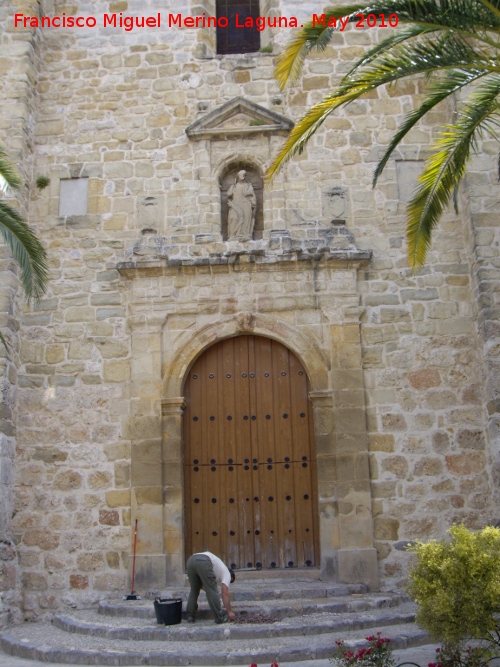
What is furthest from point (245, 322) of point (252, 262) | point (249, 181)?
point (249, 181)

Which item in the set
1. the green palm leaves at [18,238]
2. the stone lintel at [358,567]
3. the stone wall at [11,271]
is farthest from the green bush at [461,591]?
the stone wall at [11,271]

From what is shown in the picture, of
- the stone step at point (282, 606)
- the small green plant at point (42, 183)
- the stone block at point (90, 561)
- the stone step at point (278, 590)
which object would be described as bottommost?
the stone step at point (282, 606)

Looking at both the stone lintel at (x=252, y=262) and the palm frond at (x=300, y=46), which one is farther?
the stone lintel at (x=252, y=262)

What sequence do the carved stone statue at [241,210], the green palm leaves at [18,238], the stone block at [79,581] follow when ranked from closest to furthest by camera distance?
the green palm leaves at [18,238]
the stone block at [79,581]
the carved stone statue at [241,210]

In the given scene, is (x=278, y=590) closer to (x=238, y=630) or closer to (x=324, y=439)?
(x=238, y=630)

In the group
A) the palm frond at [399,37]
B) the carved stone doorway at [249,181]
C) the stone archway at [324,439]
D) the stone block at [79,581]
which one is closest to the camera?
the palm frond at [399,37]

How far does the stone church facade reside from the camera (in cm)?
928

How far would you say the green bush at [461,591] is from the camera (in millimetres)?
5492

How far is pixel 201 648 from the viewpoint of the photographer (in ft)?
22.6

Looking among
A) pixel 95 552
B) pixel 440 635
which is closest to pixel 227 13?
pixel 95 552

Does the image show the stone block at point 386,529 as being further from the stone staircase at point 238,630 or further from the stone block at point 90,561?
the stone block at point 90,561

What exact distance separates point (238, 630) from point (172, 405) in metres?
3.17

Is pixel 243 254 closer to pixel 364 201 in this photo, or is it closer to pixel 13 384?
pixel 364 201

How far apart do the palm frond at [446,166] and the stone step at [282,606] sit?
347 centimetres
